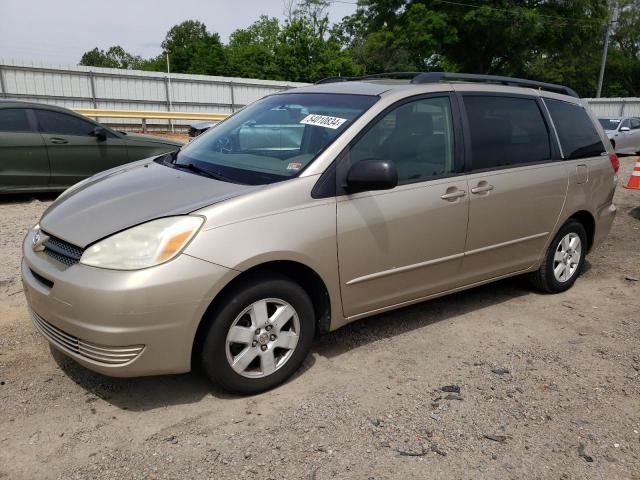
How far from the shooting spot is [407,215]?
3625mm

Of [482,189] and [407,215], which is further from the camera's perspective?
[482,189]

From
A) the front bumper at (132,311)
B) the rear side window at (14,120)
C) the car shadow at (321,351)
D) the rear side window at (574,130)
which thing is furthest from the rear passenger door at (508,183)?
the rear side window at (14,120)

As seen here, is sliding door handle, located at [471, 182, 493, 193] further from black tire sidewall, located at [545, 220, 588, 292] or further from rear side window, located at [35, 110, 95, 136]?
rear side window, located at [35, 110, 95, 136]

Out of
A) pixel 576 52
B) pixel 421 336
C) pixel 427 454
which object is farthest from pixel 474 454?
pixel 576 52

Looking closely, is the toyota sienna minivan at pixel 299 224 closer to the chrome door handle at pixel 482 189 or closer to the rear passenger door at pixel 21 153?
the chrome door handle at pixel 482 189

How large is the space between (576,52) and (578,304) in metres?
36.5

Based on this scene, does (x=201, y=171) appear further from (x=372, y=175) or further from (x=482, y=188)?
(x=482, y=188)

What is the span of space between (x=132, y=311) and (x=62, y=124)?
637 centimetres

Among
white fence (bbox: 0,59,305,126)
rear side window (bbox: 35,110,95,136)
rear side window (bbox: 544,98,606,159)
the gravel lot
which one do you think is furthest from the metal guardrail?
the gravel lot

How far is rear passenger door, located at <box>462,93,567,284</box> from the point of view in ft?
13.4

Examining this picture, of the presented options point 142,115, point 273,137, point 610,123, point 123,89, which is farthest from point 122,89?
point 273,137

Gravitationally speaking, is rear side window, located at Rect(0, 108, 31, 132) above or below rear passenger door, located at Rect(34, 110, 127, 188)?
above

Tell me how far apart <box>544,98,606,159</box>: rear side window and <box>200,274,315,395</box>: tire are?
2.86 metres

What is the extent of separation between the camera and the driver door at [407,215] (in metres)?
3.42
